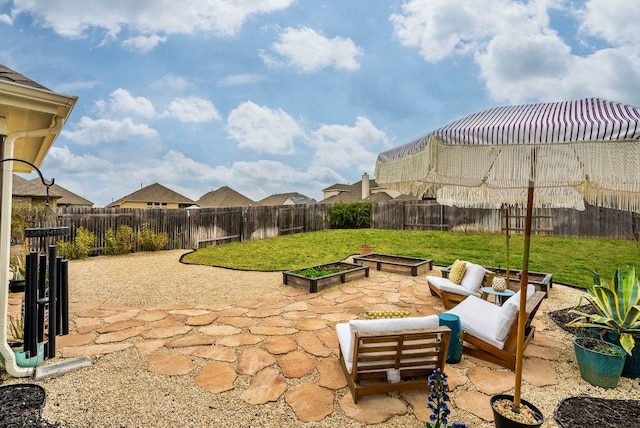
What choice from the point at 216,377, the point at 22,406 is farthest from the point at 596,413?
the point at 22,406

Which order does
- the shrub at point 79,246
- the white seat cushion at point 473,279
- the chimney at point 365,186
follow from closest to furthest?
the white seat cushion at point 473,279 < the shrub at point 79,246 < the chimney at point 365,186

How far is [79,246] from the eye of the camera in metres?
9.43

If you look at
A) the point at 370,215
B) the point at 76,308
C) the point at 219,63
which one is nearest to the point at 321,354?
the point at 76,308

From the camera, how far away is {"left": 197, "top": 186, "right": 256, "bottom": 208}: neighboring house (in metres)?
35.2

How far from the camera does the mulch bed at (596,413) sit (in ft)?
7.95

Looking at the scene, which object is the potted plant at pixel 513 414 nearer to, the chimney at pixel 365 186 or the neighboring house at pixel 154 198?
the chimney at pixel 365 186

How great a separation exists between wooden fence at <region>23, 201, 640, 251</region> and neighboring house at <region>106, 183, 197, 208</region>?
19363mm

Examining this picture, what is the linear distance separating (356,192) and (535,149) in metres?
34.5

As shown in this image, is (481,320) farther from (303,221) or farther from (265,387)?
(303,221)

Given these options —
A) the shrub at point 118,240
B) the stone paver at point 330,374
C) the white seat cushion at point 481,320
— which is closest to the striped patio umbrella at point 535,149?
the white seat cushion at point 481,320

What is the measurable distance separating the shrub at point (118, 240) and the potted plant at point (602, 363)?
11449 millimetres

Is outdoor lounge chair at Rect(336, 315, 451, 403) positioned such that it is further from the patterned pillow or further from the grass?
the grass

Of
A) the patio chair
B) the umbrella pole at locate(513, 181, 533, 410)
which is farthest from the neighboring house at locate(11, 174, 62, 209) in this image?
the umbrella pole at locate(513, 181, 533, 410)

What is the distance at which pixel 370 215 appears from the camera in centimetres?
1811
